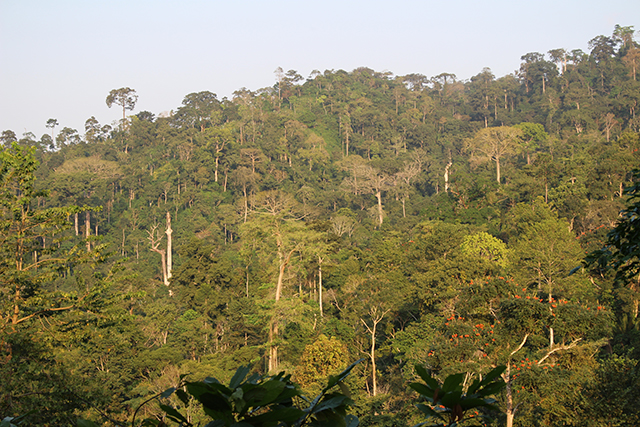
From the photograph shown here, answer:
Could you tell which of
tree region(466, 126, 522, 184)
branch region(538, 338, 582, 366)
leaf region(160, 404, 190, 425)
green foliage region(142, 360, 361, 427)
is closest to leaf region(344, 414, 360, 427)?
green foliage region(142, 360, 361, 427)

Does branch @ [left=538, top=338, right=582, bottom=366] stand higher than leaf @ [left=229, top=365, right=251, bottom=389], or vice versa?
leaf @ [left=229, top=365, right=251, bottom=389]

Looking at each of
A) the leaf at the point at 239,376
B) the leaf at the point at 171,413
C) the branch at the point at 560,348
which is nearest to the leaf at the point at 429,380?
the leaf at the point at 239,376

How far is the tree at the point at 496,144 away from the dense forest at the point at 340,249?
20 centimetres

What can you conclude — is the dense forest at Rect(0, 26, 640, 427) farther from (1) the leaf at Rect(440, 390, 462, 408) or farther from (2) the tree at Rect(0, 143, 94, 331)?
(1) the leaf at Rect(440, 390, 462, 408)

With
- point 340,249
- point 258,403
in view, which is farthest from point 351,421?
point 340,249

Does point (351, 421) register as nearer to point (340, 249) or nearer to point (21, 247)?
point (21, 247)

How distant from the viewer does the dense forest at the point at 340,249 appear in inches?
355

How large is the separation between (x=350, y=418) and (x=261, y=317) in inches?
719

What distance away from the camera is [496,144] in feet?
123

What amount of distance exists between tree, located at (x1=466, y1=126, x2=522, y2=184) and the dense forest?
0.65ft

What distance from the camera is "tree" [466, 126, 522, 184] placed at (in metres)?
37.3

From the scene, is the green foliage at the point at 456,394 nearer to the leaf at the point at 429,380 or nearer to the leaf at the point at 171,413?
the leaf at the point at 429,380

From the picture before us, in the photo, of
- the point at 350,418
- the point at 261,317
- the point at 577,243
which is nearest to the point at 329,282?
the point at 261,317

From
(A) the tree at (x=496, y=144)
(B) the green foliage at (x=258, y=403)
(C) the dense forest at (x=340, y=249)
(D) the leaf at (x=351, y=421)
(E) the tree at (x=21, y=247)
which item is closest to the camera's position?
(B) the green foliage at (x=258, y=403)
